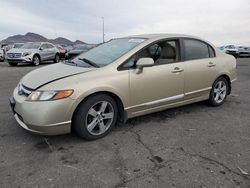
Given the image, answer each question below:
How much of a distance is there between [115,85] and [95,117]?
0.54 meters

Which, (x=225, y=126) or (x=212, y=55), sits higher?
(x=212, y=55)

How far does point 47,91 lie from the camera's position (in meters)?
3.29

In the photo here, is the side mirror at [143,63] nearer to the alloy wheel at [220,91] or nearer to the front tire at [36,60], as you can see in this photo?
the alloy wheel at [220,91]

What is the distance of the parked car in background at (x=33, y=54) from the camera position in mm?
15188

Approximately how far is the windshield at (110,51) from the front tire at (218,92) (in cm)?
199

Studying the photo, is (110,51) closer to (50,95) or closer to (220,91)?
(50,95)

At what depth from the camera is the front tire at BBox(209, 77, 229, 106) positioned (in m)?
5.24

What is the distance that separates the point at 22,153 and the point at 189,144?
2200 mm

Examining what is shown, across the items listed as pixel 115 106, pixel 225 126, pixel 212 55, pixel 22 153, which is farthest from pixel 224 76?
pixel 22 153

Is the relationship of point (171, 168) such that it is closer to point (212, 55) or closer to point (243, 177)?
point (243, 177)

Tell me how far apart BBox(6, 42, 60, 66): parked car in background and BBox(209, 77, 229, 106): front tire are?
12.7 meters

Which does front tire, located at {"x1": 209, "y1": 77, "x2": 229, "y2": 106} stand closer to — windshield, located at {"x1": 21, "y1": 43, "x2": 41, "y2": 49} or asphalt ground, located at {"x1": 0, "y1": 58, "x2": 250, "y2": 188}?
asphalt ground, located at {"x1": 0, "y1": 58, "x2": 250, "y2": 188}

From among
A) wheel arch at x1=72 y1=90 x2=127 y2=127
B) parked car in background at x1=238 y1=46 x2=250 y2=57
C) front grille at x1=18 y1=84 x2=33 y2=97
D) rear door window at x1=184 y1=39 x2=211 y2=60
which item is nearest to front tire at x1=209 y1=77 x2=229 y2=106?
rear door window at x1=184 y1=39 x2=211 y2=60

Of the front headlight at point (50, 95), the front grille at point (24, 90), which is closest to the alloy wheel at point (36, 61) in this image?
the front grille at point (24, 90)
